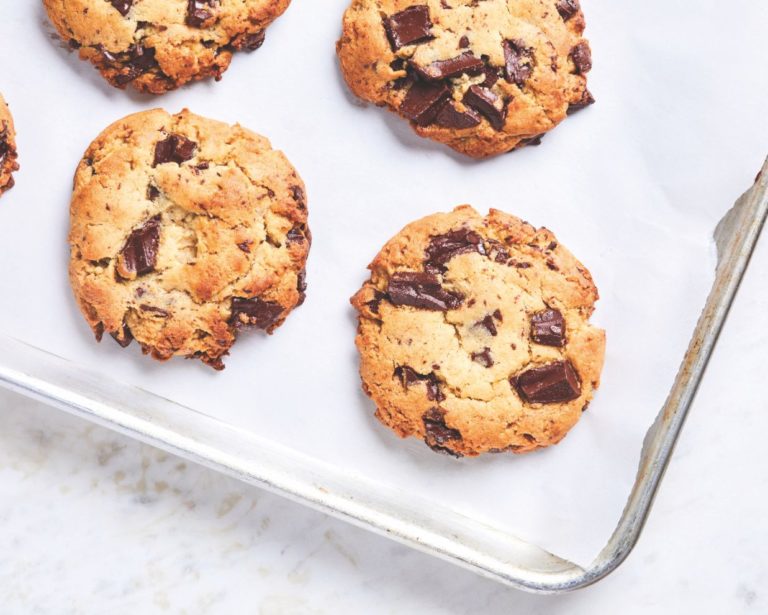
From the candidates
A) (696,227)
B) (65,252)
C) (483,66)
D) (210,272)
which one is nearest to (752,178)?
(696,227)

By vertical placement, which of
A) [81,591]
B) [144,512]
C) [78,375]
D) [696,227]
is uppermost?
[696,227]

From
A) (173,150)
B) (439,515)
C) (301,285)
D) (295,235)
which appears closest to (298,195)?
(295,235)

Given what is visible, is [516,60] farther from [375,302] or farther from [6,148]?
[6,148]

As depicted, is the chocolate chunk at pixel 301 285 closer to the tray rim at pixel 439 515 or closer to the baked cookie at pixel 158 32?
the tray rim at pixel 439 515

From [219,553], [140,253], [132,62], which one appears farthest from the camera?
[219,553]

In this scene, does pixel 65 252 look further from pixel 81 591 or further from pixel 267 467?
pixel 81 591

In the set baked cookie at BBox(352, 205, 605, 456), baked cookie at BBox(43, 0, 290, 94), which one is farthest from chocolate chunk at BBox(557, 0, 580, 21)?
baked cookie at BBox(43, 0, 290, 94)
